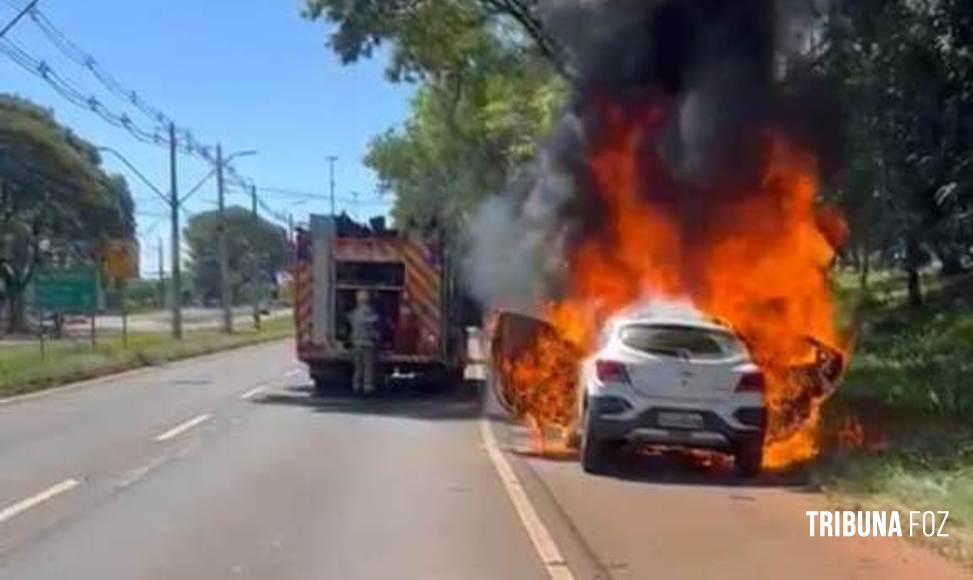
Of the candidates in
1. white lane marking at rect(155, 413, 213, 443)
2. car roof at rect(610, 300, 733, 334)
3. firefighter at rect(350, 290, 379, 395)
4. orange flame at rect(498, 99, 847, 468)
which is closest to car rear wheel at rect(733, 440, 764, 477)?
car roof at rect(610, 300, 733, 334)

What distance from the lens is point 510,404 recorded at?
70.7ft

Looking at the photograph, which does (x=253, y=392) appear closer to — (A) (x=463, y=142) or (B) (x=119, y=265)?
(A) (x=463, y=142)

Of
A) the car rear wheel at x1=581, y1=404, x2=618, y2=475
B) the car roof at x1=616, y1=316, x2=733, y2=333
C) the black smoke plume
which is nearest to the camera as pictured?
the car rear wheel at x1=581, y1=404, x2=618, y2=475

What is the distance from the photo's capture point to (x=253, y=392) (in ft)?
92.8

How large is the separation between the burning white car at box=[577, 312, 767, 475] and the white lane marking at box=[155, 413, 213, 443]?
19.2ft

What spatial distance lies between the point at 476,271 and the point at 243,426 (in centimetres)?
733

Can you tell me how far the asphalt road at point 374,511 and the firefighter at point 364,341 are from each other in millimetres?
5039

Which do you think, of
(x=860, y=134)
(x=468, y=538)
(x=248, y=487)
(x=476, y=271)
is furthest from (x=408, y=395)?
(x=468, y=538)

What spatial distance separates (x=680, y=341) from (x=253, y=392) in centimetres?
1448

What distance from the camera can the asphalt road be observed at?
9.77m

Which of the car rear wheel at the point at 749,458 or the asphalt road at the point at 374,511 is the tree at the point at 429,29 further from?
the car rear wheel at the point at 749,458

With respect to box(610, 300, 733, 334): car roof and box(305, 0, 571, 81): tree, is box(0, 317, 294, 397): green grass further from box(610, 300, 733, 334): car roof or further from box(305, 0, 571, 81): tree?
box(610, 300, 733, 334): car roof

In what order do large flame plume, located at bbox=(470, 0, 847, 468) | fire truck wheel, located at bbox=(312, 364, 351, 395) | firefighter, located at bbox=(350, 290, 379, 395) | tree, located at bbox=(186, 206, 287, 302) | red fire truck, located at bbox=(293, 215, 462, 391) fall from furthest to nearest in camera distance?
tree, located at bbox=(186, 206, 287, 302), fire truck wheel, located at bbox=(312, 364, 351, 395), red fire truck, located at bbox=(293, 215, 462, 391), firefighter, located at bbox=(350, 290, 379, 395), large flame plume, located at bbox=(470, 0, 847, 468)

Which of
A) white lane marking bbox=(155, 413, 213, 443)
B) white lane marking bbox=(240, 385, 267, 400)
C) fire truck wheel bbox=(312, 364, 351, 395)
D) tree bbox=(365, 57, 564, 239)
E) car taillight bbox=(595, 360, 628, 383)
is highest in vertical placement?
tree bbox=(365, 57, 564, 239)
